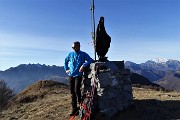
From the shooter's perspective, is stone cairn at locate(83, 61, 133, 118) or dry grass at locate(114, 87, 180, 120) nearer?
stone cairn at locate(83, 61, 133, 118)

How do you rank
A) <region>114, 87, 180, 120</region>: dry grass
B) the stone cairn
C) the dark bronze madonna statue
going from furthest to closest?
the dark bronze madonna statue
<region>114, 87, 180, 120</region>: dry grass
the stone cairn

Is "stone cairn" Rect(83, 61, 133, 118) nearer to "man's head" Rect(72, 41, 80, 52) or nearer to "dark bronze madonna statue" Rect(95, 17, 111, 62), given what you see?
"dark bronze madonna statue" Rect(95, 17, 111, 62)

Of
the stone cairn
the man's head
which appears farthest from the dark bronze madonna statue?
the man's head

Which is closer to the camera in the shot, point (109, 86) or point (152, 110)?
point (109, 86)

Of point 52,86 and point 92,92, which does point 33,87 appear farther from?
point 92,92

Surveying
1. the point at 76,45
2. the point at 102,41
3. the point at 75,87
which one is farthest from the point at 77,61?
the point at 102,41

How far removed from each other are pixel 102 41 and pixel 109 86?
1.92 meters

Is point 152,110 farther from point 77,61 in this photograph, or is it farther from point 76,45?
point 76,45

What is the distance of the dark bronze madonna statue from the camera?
1203cm

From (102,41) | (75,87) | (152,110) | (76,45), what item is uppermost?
(102,41)

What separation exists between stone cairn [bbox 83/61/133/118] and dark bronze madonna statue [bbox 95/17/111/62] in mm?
417

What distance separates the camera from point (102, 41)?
477 inches

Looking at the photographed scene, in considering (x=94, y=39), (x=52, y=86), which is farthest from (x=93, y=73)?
(x=52, y=86)

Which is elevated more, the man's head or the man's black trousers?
the man's head
